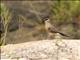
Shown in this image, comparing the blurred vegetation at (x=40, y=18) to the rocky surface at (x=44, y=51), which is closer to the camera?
the rocky surface at (x=44, y=51)

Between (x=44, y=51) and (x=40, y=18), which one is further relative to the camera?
(x=40, y=18)

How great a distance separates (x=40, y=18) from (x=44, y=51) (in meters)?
3.66

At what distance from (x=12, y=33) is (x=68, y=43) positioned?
11.3 ft

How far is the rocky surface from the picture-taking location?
22.7 ft

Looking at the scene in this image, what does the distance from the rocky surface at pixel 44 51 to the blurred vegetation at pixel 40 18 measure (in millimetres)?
2195

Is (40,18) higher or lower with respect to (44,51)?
lower

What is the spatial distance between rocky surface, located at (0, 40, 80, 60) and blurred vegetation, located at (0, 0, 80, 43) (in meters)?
2.20

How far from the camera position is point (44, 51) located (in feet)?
23.5

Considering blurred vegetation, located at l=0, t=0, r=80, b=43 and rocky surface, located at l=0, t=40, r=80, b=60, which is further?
blurred vegetation, located at l=0, t=0, r=80, b=43

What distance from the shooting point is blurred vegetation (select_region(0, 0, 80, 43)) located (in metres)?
10.3

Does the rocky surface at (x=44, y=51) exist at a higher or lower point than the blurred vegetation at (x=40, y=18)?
higher

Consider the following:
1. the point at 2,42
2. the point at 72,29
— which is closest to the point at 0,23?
the point at 2,42

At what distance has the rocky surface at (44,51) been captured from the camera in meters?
6.93

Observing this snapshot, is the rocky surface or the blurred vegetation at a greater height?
the rocky surface
